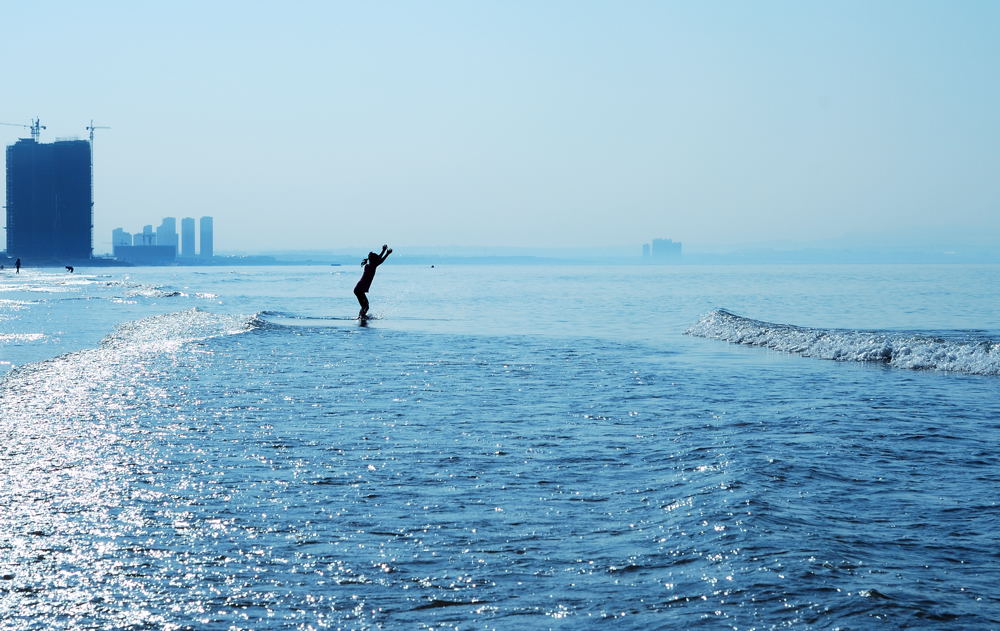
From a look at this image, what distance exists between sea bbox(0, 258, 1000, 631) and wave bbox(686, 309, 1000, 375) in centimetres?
134

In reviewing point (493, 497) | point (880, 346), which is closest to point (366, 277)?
point (880, 346)

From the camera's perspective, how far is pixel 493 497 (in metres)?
7.06

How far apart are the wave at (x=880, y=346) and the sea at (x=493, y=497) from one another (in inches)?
52.6

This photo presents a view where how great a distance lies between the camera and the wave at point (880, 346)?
1812 centimetres

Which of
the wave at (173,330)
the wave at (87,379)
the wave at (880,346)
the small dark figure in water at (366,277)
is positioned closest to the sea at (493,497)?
the wave at (87,379)

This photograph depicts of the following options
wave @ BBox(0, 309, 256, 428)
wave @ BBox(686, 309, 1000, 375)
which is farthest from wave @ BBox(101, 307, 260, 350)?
wave @ BBox(686, 309, 1000, 375)

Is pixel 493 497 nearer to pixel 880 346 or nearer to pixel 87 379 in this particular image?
pixel 87 379

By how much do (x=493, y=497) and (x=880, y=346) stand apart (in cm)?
1551

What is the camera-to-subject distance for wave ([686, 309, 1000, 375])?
18.1 m

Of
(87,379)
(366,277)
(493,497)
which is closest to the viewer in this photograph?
(493,497)

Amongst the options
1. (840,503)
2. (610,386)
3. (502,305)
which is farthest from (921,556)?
(502,305)

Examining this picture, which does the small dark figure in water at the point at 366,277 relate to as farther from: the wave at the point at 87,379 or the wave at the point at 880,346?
the wave at the point at 880,346

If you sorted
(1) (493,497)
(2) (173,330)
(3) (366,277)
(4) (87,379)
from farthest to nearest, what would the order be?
(3) (366,277)
(2) (173,330)
(4) (87,379)
(1) (493,497)

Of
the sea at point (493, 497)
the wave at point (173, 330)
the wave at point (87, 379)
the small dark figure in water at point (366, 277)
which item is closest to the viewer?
the sea at point (493, 497)
